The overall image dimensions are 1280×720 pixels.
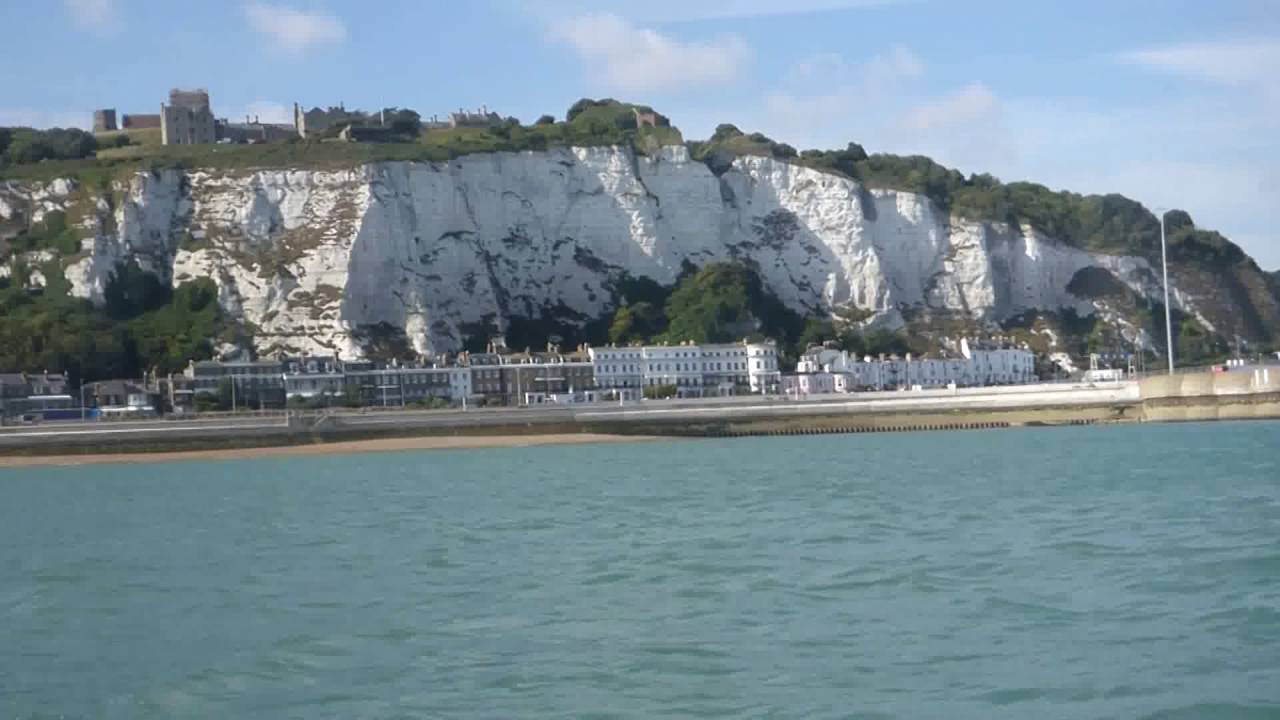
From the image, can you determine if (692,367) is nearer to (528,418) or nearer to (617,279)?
(617,279)

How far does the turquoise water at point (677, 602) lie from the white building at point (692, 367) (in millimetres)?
39177

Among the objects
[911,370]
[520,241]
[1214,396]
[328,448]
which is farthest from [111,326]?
[1214,396]

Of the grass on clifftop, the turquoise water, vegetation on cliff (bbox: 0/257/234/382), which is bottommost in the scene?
the turquoise water

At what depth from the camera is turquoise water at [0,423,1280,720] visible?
35.6 feet

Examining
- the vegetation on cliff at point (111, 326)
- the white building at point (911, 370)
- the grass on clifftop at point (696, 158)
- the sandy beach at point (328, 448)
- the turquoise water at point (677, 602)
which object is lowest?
the turquoise water at point (677, 602)

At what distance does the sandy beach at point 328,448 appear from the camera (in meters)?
48.8

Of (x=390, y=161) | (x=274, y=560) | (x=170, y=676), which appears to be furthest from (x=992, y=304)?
(x=170, y=676)

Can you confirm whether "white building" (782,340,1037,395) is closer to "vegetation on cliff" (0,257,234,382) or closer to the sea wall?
the sea wall

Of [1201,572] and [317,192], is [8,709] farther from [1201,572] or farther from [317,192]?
[317,192]

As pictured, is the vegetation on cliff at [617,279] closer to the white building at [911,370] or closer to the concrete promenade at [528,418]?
the white building at [911,370]

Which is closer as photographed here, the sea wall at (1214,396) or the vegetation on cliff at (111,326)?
the sea wall at (1214,396)

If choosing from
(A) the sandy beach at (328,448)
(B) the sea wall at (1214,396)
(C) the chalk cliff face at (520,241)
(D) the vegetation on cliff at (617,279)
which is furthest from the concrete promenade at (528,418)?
(C) the chalk cliff face at (520,241)

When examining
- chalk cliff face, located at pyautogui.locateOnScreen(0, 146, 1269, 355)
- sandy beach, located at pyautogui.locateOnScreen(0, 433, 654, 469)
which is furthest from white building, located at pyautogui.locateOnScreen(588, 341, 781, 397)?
sandy beach, located at pyautogui.locateOnScreen(0, 433, 654, 469)

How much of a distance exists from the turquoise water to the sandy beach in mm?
21041
